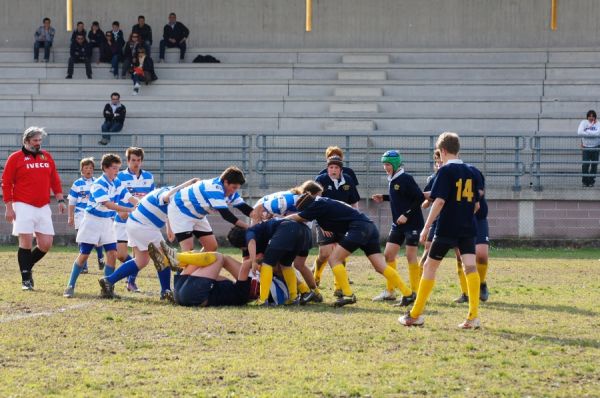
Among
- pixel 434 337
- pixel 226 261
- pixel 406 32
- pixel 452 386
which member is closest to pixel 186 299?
pixel 226 261

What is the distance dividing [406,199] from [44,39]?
63.2ft

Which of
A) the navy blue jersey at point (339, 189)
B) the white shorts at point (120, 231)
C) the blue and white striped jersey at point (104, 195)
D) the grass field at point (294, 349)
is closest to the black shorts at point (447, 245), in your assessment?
the grass field at point (294, 349)

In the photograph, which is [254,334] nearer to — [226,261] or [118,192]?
[226,261]

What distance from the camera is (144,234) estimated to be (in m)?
12.8

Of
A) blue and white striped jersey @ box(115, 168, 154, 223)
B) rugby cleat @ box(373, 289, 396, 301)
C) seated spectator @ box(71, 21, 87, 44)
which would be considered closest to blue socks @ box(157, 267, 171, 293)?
rugby cleat @ box(373, 289, 396, 301)

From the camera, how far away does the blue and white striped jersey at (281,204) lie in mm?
12320

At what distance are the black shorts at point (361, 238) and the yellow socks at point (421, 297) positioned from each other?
196cm

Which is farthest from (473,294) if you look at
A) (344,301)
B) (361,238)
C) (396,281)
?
(361,238)

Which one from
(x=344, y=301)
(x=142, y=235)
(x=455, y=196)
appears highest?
(x=455, y=196)

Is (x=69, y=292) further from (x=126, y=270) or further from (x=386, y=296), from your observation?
(x=386, y=296)

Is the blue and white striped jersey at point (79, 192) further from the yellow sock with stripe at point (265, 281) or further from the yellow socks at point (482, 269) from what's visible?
the yellow socks at point (482, 269)

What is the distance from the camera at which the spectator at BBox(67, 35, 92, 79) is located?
95.9 feet

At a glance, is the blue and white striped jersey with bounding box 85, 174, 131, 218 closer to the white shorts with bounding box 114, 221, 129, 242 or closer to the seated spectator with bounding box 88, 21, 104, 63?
the white shorts with bounding box 114, 221, 129, 242

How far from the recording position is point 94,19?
3180 centimetres
